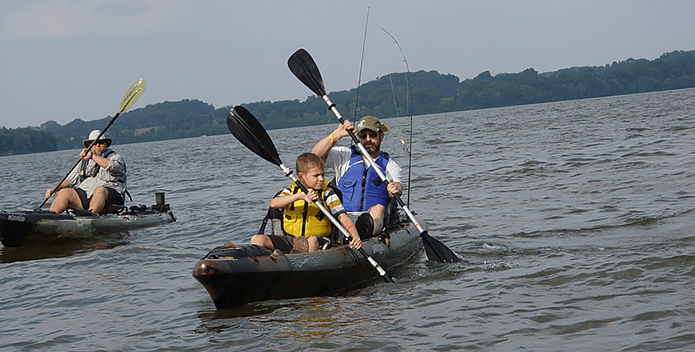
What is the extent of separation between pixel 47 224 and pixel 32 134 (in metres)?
136

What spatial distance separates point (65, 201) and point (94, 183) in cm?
56

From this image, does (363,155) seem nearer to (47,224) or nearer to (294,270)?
(294,270)

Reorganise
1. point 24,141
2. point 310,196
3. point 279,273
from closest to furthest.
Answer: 1. point 279,273
2. point 310,196
3. point 24,141

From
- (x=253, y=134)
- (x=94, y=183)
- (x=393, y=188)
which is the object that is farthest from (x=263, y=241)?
(x=94, y=183)

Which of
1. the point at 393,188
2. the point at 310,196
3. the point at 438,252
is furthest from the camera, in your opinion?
the point at 438,252

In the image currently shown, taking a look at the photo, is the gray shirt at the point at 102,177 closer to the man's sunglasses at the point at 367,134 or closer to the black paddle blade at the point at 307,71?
the black paddle blade at the point at 307,71

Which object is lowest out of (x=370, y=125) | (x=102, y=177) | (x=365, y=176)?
(x=365, y=176)

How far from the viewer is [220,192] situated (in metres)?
17.5

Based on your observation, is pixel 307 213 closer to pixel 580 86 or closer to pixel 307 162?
pixel 307 162

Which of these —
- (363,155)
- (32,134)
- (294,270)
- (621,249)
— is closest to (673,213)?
(621,249)

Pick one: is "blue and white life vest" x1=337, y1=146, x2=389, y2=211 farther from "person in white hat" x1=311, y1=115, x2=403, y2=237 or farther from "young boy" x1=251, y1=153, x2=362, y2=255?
"young boy" x1=251, y1=153, x2=362, y2=255

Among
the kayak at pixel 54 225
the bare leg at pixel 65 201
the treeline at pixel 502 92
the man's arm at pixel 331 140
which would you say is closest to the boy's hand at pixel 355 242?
the man's arm at pixel 331 140

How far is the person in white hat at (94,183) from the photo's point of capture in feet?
33.9

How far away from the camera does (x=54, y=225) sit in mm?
9852
